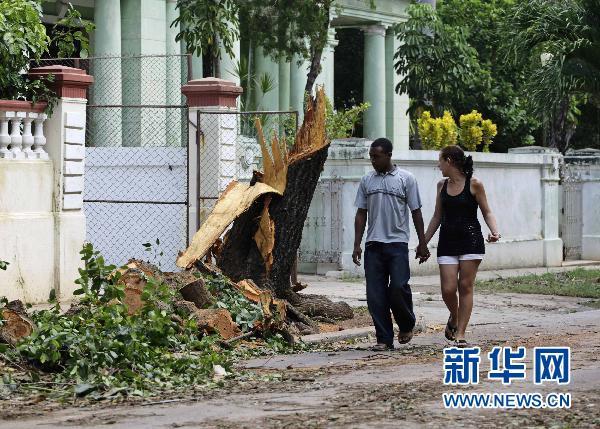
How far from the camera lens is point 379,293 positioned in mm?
11070

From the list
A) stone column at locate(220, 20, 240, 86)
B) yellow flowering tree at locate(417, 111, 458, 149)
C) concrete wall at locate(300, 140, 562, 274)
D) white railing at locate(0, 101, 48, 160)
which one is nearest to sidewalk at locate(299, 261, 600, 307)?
concrete wall at locate(300, 140, 562, 274)

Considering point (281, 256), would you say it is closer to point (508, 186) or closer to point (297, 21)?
point (508, 186)

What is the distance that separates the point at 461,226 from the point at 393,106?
28117mm

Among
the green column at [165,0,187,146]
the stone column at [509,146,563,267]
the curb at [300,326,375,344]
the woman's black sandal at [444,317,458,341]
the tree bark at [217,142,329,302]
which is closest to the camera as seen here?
the woman's black sandal at [444,317,458,341]

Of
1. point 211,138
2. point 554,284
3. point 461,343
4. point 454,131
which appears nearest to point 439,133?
point 454,131

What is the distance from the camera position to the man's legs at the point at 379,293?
1106cm

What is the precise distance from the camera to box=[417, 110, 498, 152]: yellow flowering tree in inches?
1118

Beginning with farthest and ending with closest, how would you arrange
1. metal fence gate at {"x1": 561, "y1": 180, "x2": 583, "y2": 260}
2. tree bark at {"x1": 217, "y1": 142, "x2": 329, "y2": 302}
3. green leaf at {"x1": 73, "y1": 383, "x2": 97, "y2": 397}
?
metal fence gate at {"x1": 561, "y1": 180, "x2": 583, "y2": 260} < tree bark at {"x1": 217, "y1": 142, "x2": 329, "y2": 302} < green leaf at {"x1": 73, "y1": 383, "x2": 97, "y2": 397}

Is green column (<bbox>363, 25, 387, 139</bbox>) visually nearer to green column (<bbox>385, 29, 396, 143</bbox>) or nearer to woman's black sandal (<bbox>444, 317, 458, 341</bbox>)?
green column (<bbox>385, 29, 396, 143</bbox>)

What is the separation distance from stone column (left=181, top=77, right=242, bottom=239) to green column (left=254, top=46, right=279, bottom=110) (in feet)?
51.7

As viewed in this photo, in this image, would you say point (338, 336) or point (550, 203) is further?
point (550, 203)

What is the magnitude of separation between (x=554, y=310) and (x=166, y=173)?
218 inches

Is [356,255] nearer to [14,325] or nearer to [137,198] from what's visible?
→ [14,325]

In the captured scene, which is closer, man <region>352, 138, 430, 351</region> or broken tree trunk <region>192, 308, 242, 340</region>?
man <region>352, 138, 430, 351</region>
